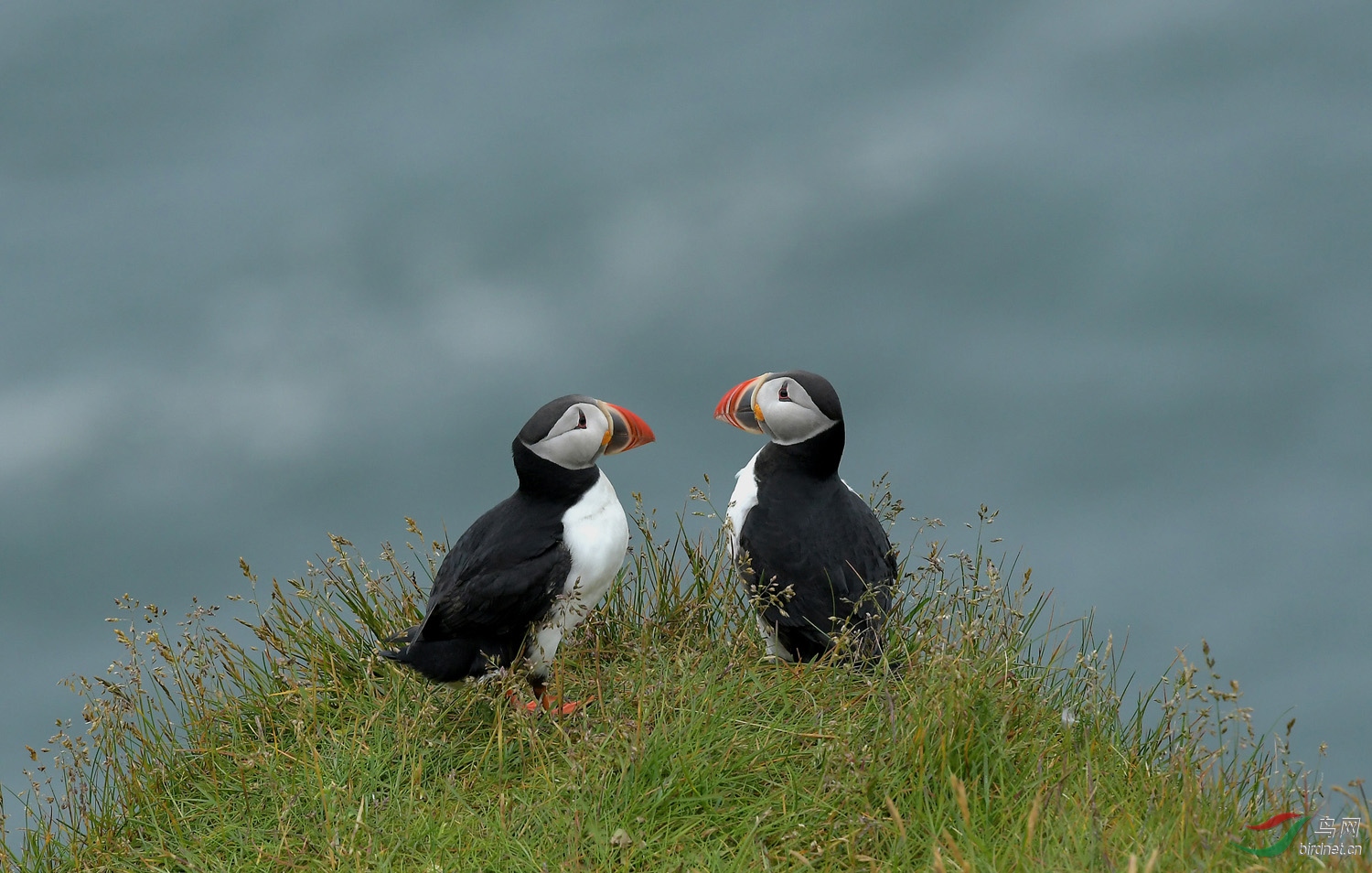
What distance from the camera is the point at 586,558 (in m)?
6.48

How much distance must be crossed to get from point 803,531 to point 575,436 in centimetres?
127

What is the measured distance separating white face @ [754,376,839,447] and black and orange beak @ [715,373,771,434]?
5 centimetres

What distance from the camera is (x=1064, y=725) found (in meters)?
5.82

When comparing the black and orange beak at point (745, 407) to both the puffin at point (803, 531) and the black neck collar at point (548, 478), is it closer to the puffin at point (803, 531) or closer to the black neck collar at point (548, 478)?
the puffin at point (803, 531)

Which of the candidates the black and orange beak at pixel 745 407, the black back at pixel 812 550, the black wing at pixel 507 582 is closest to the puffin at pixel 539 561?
the black wing at pixel 507 582

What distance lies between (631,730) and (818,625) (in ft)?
4.58

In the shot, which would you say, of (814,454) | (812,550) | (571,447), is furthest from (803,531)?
(571,447)

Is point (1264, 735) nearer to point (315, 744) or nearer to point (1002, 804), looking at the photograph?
point (1002, 804)

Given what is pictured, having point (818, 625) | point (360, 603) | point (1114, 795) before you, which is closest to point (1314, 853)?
point (1114, 795)

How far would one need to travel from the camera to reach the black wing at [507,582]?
640 centimetres

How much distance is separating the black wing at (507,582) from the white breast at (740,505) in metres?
0.92

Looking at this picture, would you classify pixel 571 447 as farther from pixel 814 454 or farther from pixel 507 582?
pixel 814 454

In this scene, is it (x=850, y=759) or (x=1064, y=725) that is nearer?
(x=850, y=759)

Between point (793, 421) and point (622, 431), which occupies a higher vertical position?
point (622, 431)
